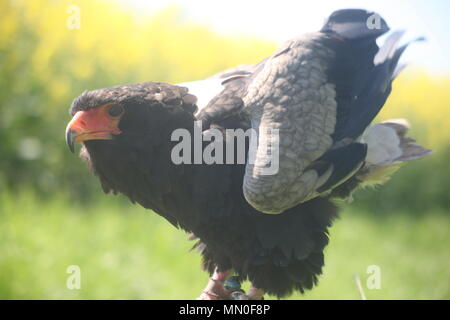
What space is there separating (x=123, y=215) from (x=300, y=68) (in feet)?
11.8

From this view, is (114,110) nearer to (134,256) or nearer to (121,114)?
(121,114)

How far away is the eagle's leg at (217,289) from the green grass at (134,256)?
72.0 inches

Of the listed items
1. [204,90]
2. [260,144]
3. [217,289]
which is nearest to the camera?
[260,144]

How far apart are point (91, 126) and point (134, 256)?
2.87 meters

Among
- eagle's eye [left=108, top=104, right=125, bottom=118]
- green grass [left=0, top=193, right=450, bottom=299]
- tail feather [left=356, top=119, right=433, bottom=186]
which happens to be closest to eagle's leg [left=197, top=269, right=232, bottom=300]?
tail feather [left=356, top=119, right=433, bottom=186]

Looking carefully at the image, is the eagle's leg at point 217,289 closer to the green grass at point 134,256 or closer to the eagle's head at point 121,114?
the eagle's head at point 121,114

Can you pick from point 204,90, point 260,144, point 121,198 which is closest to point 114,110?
point 204,90

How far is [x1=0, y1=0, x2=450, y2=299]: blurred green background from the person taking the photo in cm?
515

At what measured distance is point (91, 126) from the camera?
2707 millimetres

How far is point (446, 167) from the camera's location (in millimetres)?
7027

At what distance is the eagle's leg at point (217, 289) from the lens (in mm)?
3168

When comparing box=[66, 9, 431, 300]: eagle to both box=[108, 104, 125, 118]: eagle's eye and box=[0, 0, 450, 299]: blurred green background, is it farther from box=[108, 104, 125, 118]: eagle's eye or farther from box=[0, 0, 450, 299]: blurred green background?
box=[0, 0, 450, 299]: blurred green background

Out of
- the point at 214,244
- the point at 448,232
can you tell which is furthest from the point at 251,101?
the point at 448,232

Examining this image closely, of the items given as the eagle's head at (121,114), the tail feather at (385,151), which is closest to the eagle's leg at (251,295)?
the tail feather at (385,151)
